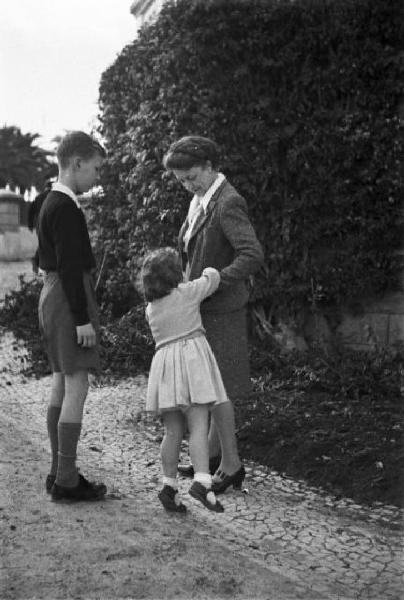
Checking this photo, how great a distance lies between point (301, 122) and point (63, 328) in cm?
347

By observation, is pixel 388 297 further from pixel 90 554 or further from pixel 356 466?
pixel 90 554

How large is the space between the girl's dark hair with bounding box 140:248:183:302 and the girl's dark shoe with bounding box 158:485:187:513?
0.91m

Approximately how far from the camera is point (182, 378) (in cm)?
335

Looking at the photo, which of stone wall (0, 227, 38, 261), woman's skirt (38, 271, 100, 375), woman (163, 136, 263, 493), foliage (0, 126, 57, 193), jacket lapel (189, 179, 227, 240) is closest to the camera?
woman's skirt (38, 271, 100, 375)

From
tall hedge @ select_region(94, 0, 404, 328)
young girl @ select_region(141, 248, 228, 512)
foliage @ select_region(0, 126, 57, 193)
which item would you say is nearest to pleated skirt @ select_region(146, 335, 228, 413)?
young girl @ select_region(141, 248, 228, 512)

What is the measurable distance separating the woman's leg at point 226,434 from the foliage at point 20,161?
47.6 metres

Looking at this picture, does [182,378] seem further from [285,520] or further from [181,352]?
[285,520]

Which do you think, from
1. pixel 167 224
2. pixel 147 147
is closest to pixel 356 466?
pixel 167 224

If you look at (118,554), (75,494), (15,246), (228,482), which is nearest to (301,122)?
(228,482)

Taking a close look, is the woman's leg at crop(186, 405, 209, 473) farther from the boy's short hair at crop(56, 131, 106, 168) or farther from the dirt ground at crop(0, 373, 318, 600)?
the boy's short hair at crop(56, 131, 106, 168)

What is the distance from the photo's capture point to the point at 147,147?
716 cm

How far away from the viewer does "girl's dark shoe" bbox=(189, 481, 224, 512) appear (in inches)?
125

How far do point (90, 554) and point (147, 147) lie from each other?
503 centimetres

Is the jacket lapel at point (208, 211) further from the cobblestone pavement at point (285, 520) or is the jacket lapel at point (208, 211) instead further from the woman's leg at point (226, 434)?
the cobblestone pavement at point (285, 520)
